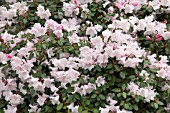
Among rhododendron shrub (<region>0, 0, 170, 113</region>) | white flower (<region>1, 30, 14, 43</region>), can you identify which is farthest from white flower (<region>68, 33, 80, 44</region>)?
white flower (<region>1, 30, 14, 43</region>)

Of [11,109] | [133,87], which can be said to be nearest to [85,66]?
[133,87]

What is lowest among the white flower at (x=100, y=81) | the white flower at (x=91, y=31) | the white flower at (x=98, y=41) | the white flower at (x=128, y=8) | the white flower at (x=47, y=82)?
the white flower at (x=100, y=81)

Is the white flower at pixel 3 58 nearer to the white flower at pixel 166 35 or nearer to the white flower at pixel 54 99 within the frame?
the white flower at pixel 54 99

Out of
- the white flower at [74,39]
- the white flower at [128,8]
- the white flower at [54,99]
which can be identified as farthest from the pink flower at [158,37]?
the white flower at [54,99]

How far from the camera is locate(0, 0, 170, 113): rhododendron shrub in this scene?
2697mm

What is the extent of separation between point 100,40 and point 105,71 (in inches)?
9.9

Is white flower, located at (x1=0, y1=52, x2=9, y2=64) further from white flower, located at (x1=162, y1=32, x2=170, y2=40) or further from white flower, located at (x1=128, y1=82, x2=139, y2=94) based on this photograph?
white flower, located at (x1=162, y1=32, x2=170, y2=40)

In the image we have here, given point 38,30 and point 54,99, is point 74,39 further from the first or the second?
point 54,99

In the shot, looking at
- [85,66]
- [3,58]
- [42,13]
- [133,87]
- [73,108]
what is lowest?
[73,108]

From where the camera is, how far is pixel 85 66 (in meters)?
2.80

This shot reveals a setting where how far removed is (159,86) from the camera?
278 cm

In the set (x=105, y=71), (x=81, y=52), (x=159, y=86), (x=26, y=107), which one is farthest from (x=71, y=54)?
(x=159, y=86)

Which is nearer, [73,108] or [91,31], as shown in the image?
[73,108]

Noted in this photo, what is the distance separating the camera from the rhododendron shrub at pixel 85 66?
270cm
